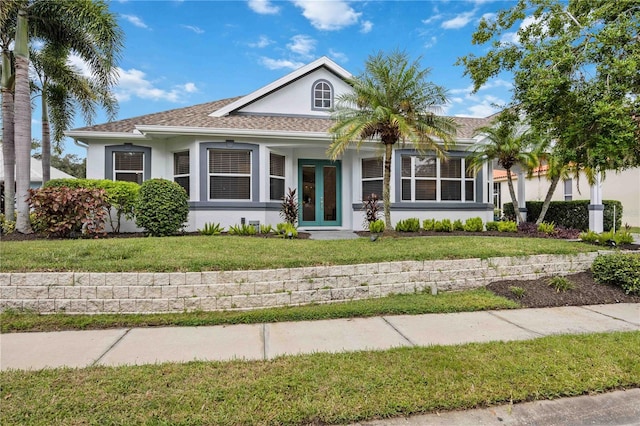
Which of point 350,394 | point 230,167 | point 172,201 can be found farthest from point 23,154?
point 350,394

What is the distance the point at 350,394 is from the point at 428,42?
36.0ft

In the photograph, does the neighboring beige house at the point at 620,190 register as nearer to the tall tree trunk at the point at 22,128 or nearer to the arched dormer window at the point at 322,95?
the arched dormer window at the point at 322,95

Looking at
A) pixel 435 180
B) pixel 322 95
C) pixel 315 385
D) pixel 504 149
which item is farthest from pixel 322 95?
pixel 315 385

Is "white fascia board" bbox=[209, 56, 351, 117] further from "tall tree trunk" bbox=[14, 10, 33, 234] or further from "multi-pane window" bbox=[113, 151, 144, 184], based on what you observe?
"tall tree trunk" bbox=[14, 10, 33, 234]

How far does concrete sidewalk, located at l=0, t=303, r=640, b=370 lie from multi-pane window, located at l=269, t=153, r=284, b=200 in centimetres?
754

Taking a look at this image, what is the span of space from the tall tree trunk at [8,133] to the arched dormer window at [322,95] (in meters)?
9.36

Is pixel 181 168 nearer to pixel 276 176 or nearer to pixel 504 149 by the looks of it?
pixel 276 176

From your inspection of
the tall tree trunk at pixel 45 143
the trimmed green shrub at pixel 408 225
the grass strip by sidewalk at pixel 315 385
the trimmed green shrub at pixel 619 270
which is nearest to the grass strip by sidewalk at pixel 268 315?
the grass strip by sidewalk at pixel 315 385

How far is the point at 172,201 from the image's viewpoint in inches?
368

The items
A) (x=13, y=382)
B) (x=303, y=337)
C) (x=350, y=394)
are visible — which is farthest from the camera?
(x=303, y=337)

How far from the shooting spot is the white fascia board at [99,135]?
11.0 m

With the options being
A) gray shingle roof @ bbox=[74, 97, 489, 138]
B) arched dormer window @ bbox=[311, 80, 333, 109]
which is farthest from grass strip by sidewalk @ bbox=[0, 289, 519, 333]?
arched dormer window @ bbox=[311, 80, 333, 109]

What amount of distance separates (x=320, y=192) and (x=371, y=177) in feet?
6.34

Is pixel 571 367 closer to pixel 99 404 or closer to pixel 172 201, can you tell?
pixel 99 404
